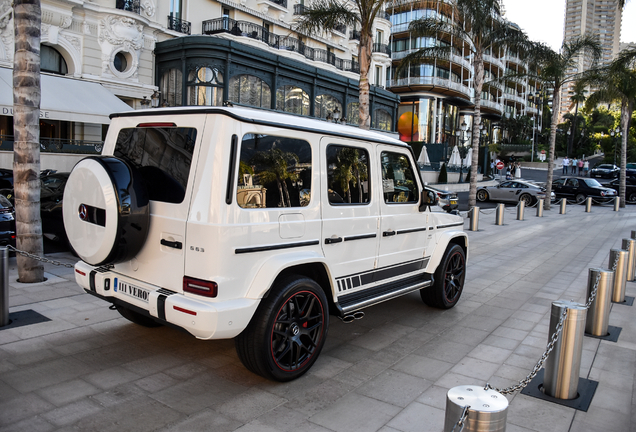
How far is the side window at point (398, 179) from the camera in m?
5.35

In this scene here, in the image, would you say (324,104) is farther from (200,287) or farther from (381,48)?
(200,287)

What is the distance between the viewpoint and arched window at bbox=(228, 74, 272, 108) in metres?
27.2

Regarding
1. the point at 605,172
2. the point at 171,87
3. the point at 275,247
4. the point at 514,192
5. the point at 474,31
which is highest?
the point at 474,31

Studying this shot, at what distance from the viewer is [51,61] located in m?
22.1

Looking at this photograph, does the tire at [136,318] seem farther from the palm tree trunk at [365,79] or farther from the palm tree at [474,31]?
the palm tree at [474,31]

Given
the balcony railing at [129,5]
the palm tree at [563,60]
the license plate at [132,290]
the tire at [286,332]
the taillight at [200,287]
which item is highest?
the balcony railing at [129,5]

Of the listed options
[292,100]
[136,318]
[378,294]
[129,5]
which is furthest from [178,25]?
[378,294]

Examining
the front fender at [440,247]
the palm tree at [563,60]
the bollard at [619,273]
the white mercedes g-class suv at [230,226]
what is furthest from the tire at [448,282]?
the palm tree at [563,60]

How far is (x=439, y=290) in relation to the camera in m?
6.37

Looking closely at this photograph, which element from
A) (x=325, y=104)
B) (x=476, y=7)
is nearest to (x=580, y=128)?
(x=325, y=104)

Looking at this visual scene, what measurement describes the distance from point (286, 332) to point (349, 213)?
1.34m

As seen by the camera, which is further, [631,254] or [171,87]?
[171,87]

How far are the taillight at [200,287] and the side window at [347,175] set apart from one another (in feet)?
4.82

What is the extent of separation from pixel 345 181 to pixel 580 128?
93549 millimetres
